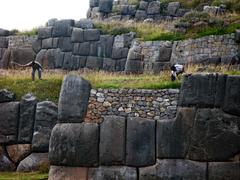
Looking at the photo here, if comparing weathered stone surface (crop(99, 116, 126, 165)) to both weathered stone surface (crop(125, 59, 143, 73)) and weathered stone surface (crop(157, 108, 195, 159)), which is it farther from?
weathered stone surface (crop(125, 59, 143, 73))

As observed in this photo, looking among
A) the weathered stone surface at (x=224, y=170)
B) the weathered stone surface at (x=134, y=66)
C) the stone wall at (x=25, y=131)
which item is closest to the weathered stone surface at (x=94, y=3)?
the weathered stone surface at (x=134, y=66)

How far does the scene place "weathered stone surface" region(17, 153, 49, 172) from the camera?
750 inches

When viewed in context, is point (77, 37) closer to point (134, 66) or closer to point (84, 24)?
point (84, 24)

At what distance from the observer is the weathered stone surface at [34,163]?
750 inches

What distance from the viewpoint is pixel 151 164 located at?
15.8 meters

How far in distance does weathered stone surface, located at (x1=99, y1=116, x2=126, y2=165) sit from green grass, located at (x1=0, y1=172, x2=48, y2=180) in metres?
2.39

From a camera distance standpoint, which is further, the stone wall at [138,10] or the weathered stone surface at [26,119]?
the stone wall at [138,10]

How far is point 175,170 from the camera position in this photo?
15633 millimetres

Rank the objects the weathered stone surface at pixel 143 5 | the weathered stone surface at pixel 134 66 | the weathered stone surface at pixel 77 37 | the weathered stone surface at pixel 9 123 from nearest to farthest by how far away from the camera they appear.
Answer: the weathered stone surface at pixel 9 123, the weathered stone surface at pixel 134 66, the weathered stone surface at pixel 77 37, the weathered stone surface at pixel 143 5

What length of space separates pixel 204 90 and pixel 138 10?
22743 mm

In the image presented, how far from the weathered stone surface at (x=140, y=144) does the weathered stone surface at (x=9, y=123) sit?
5.93 m

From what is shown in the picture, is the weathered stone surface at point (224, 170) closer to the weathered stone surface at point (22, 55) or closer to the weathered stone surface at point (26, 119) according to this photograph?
the weathered stone surface at point (26, 119)

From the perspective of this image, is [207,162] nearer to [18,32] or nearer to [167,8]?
[18,32]

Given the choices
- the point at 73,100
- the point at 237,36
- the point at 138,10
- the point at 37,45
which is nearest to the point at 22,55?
the point at 37,45
